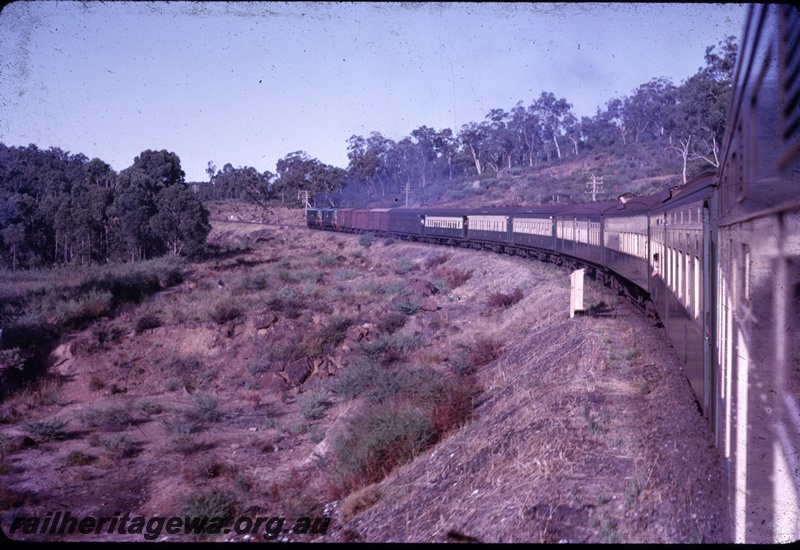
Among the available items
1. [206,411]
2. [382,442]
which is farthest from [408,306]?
[382,442]

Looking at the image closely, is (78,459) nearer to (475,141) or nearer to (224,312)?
(224,312)

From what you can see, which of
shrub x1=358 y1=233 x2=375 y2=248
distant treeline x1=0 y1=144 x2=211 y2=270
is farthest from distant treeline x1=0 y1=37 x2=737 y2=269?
shrub x1=358 y1=233 x2=375 y2=248

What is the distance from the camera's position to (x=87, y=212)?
39531 millimetres

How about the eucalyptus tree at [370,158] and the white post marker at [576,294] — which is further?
the eucalyptus tree at [370,158]

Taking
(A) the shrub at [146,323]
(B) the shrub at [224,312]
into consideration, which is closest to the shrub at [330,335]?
(B) the shrub at [224,312]

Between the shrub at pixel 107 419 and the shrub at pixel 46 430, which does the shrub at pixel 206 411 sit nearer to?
the shrub at pixel 107 419

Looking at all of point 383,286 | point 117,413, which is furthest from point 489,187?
point 117,413

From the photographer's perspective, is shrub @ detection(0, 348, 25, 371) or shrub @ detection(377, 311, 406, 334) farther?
shrub @ detection(377, 311, 406, 334)

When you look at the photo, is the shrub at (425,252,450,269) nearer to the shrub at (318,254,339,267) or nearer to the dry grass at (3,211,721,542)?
the dry grass at (3,211,721,542)

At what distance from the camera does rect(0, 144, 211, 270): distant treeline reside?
36844 mm

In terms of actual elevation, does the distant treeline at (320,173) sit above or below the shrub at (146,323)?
above

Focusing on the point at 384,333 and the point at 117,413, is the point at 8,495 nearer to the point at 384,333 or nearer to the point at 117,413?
the point at 117,413

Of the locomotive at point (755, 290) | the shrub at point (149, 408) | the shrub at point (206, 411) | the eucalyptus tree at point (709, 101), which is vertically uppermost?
the eucalyptus tree at point (709, 101)

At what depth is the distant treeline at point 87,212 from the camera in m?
36.8
